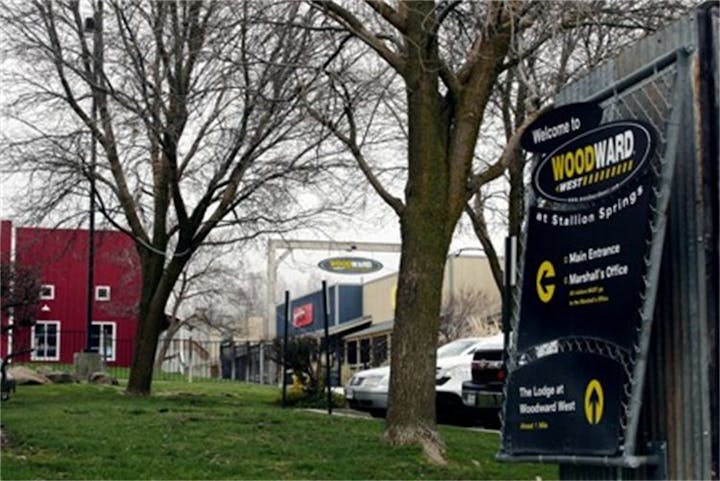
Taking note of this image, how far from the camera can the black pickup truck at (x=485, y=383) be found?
57.5ft

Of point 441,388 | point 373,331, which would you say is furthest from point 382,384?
point 373,331

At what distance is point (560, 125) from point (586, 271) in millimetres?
942

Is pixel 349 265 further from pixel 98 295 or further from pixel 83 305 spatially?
pixel 98 295

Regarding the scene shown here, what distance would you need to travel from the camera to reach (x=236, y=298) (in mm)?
54469

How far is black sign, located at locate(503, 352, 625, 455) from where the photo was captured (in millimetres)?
6387

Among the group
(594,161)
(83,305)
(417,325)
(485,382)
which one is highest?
(83,305)

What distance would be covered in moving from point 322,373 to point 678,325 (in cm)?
1652

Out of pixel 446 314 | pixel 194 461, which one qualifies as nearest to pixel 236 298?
pixel 446 314

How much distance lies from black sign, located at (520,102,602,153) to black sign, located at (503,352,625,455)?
1289 mm

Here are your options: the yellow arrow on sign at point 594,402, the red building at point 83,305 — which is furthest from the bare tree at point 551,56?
the red building at point 83,305

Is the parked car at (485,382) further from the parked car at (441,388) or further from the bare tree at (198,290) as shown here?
the bare tree at (198,290)

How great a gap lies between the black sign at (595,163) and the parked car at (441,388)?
1162cm

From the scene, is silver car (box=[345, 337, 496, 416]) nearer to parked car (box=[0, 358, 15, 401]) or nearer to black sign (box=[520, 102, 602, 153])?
parked car (box=[0, 358, 15, 401])

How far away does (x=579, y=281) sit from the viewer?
263 inches
